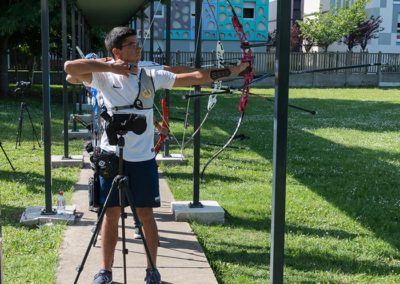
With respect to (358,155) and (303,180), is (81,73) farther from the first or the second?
(358,155)

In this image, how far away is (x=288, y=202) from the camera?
20.2ft

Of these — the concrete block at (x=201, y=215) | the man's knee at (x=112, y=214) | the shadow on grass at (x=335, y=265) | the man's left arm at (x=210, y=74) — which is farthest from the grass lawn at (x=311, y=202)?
the man's knee at (x=112, y=214)

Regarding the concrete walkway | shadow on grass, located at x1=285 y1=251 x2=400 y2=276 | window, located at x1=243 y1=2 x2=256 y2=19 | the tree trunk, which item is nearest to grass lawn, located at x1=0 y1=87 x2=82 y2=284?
the concrete walkway

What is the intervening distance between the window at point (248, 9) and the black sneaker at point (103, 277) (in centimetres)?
3367

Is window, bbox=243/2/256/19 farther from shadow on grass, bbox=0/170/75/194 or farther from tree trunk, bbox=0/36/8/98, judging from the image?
shadow on grass, bbox=0/170/75/194

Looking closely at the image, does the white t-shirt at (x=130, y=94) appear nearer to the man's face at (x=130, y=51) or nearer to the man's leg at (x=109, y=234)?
the man's face at (x=130, y=51)

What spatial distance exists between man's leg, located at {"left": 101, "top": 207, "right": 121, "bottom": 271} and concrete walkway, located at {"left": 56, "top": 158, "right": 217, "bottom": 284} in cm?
28

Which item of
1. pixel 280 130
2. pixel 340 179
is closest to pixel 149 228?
pixel 280 130

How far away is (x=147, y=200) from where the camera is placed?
3523 mm

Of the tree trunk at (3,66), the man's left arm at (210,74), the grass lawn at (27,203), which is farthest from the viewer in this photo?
the tree trunk at (3,66)

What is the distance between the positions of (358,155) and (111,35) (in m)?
6.67

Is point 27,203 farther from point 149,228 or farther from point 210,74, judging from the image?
point 210,74

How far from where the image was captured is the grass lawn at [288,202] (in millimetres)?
4219

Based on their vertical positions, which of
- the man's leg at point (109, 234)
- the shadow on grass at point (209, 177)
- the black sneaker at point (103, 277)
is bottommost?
the shadow on grass at point (209, 177)
